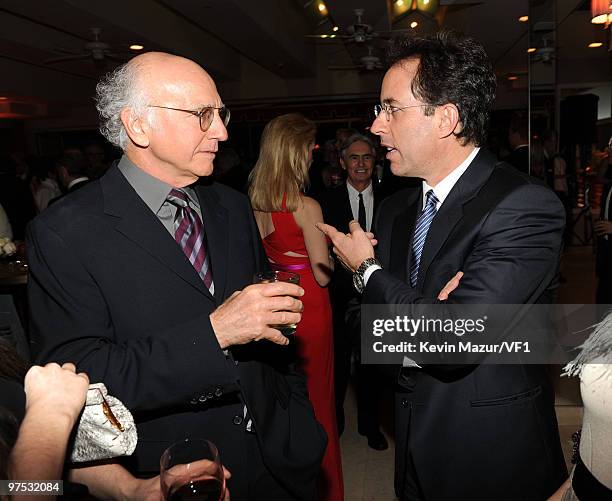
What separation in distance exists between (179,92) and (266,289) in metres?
0.64

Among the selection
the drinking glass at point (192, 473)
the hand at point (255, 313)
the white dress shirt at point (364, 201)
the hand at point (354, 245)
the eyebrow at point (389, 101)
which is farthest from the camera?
the white dress shirt at point (364, 201)

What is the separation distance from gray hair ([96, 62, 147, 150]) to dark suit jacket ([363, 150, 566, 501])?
0.84 meters

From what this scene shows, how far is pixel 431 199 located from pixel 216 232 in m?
0.72

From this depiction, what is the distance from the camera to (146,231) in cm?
142

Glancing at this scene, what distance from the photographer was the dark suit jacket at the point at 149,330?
130cm

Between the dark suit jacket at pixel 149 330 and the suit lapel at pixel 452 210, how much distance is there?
564 mm

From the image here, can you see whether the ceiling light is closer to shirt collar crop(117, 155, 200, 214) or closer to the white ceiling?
the white ceiling

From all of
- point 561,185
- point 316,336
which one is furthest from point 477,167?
point 561,185

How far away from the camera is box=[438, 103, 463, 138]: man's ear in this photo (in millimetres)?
1678

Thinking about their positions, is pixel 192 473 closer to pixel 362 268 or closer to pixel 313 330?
pixel 362 268

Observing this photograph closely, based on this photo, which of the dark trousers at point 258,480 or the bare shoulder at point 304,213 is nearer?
the dark trousers at point 258,480

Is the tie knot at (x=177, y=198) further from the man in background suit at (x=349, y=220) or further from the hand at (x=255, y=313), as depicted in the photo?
the man in background suit at (x=349, y=220)

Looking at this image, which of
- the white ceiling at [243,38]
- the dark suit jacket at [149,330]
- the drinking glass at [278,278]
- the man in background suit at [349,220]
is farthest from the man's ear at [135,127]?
the white ceiling at [243,38]

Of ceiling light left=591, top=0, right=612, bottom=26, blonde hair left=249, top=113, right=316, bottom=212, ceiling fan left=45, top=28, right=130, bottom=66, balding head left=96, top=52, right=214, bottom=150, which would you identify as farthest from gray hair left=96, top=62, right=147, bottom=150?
ceiling fan left=45, top=28, right=130, bottom=66
